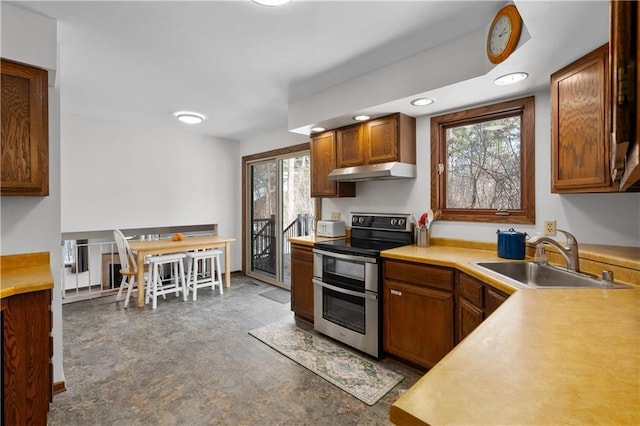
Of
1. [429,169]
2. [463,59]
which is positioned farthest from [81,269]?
[463,59]

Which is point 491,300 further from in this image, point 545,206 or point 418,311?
point 545,206

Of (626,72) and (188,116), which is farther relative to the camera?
(188,116)

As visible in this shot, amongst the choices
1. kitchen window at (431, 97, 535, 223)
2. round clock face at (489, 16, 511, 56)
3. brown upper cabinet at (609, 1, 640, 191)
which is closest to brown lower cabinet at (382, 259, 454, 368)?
kitchen window at (431, 97, 535, 223)

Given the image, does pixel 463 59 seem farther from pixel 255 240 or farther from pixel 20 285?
pixel 255 240

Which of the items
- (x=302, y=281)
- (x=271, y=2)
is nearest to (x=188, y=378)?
(x=302, y=281)

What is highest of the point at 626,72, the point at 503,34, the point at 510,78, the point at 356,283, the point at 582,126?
the point at 503,34

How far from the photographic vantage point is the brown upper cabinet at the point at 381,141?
281 cm

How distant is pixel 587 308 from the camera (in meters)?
1.21

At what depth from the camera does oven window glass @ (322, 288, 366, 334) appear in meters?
2.66

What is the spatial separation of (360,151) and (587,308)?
218 cm

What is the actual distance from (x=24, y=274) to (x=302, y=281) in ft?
7.17

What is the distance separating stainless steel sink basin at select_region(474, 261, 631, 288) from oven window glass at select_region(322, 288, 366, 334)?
105 cm

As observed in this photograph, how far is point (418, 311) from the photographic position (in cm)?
233

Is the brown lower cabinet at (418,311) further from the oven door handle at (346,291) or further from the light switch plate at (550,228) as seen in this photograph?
the light switch plate at (550,228)
